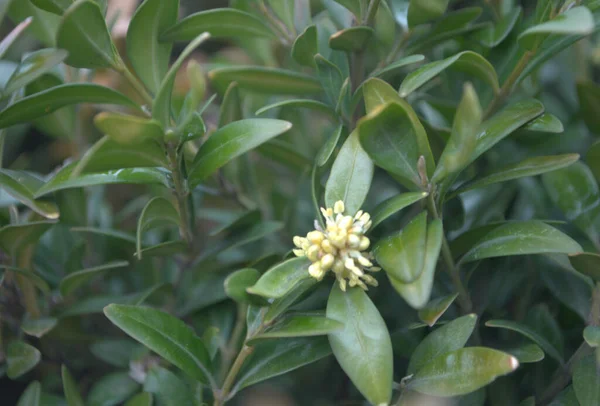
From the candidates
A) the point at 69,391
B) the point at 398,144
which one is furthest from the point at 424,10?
the point at 69,391

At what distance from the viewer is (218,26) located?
848 mm

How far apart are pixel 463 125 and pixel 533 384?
47 cm

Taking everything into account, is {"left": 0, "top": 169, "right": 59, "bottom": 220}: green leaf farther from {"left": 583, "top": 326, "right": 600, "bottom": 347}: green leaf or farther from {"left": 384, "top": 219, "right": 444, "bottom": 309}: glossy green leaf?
{"left": 583, "top": 326, "right": 600, "bottom": 347}: green leaf

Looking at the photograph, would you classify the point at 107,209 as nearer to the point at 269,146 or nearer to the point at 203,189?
the point at 203,189

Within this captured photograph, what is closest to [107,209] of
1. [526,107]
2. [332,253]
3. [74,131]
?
[74,131]

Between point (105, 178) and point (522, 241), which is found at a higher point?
point (105, 178)

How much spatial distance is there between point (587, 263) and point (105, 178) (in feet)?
1.93

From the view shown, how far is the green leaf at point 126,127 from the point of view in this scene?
1.82 ft

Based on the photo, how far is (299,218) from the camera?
1.14 m

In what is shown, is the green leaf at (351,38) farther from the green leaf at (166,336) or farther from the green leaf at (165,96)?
the green leaf at (166,336)

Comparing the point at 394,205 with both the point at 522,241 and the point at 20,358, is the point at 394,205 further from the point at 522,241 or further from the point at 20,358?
the point at 20,358

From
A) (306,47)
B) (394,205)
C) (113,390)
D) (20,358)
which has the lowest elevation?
(113,390)

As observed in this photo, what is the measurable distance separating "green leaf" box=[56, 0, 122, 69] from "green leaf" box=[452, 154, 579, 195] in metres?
0.47

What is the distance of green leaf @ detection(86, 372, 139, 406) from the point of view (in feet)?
2.95
